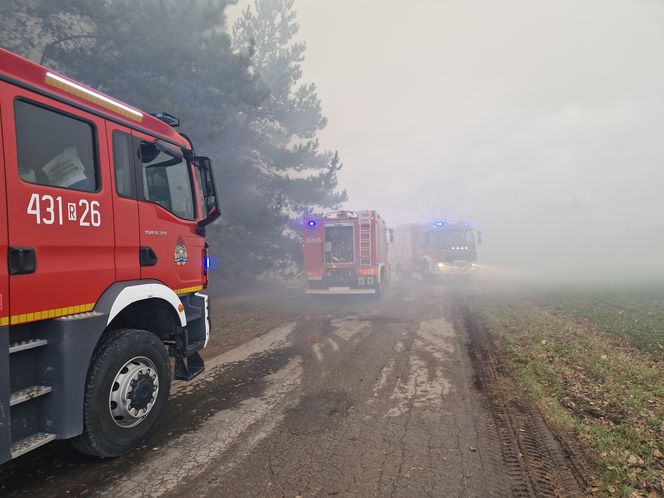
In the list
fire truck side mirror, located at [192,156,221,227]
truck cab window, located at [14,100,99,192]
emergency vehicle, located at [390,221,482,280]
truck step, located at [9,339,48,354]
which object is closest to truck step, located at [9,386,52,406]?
truck step, located at [9,339,48,354]

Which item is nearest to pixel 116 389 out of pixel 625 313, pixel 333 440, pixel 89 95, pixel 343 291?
pixel 333 440

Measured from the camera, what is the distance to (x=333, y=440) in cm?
378

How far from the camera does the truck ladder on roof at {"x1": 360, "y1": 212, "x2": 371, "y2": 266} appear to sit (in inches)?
578

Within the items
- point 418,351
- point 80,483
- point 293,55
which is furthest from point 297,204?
point 80,483

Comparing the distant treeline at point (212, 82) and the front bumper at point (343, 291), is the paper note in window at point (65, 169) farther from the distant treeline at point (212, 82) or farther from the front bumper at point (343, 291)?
the front bumper at point (343, 291)

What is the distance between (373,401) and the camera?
4.77 m

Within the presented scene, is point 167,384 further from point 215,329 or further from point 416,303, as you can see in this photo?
point 416,303

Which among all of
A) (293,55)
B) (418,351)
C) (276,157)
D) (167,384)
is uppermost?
(293,55)

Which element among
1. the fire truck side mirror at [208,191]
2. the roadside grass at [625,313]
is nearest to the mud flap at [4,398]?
the fire truck side mirror at [208,191]

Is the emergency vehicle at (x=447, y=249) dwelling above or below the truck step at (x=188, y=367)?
above

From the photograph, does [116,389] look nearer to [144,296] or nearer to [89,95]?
[144,296]

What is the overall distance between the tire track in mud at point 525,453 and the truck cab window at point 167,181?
403 cm

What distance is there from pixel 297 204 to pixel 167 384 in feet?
50.3

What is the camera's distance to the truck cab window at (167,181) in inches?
159
